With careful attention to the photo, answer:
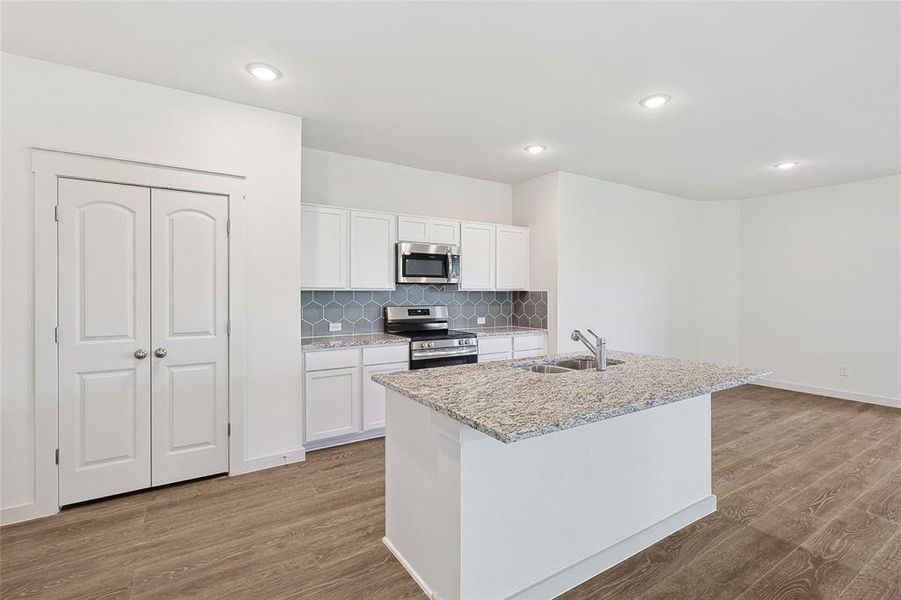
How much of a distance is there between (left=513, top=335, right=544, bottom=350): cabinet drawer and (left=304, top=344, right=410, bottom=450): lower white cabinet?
1.37m

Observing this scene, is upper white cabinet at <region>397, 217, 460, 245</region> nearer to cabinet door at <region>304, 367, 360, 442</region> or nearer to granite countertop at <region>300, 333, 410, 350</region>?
granite countertop at <region>300, 333, 410, 350</region>

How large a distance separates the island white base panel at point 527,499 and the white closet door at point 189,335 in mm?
1608

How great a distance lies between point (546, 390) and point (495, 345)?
2.64 metres

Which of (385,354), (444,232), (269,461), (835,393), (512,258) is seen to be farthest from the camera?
(835,393)

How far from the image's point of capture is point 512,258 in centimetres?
503

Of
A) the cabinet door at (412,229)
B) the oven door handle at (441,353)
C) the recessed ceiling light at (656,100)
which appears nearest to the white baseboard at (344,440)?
the oven door handle at (441,353)

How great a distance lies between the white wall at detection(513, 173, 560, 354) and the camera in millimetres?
4816

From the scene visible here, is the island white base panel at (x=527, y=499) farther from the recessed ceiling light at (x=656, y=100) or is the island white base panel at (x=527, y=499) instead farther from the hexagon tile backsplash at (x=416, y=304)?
the hexagon tile backsplash at (x=416, y=304)

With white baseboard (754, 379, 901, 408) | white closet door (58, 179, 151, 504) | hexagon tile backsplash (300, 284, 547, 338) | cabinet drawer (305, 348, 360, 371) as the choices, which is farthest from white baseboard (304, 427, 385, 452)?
white baseboard (754, 379, 901, 408)

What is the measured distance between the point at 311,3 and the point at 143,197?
5.63 feet

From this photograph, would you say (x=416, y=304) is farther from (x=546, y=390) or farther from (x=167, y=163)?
(x=546, y=390)

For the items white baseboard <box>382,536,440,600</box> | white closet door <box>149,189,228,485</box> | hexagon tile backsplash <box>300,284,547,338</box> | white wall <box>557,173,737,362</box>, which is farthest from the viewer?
white wall <box>557,173,737,362</box>

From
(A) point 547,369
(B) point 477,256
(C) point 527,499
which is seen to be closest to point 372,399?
(A) point 547,369

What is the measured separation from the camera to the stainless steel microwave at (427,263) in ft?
13.8
